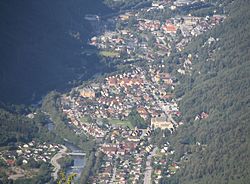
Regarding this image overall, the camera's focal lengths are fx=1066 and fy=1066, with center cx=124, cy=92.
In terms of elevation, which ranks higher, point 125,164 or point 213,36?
point 213,36

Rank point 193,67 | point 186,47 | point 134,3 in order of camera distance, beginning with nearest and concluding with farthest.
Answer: point 193,67, point 186,47, point 134,3

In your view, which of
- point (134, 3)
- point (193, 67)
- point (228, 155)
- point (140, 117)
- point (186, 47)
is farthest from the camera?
point (134, 3)

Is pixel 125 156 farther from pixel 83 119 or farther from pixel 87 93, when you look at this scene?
pixel 87 93

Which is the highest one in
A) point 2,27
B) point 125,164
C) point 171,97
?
point 2,27

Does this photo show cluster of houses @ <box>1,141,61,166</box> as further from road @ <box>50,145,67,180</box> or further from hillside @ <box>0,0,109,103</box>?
hillside @ <box>0,0,109,103</box>

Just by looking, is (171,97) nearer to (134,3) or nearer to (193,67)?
(193,67)

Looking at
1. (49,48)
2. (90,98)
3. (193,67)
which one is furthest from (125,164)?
(49,48)

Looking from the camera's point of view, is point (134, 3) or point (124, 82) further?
point (134, 3)

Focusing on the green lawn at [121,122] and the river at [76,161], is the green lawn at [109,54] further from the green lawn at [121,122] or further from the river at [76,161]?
the river at [76,161]

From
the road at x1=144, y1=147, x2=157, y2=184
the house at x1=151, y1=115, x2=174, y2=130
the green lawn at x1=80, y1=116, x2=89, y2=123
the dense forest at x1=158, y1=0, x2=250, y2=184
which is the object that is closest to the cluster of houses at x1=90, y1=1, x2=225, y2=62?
the dense forest at x1=158, y1=0, x2=250, y2=184
